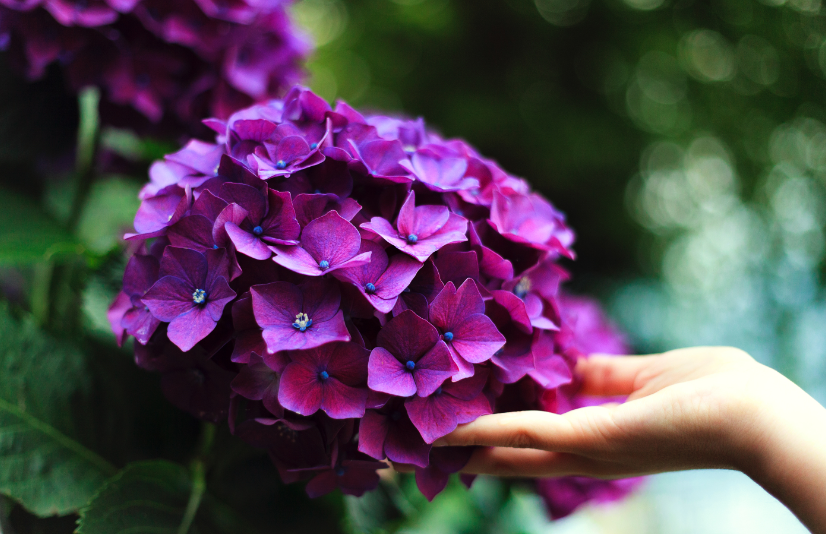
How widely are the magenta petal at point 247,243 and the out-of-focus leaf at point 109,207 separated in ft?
1.61

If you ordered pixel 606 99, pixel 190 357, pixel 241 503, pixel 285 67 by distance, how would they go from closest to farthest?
pixel 190 357
pixel 241 503
pixel 285 67
pixel 606 99

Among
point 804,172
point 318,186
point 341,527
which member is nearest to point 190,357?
point 318,186

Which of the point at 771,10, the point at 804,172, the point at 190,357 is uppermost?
the point at 771,10

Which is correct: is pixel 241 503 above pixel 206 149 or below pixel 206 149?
below

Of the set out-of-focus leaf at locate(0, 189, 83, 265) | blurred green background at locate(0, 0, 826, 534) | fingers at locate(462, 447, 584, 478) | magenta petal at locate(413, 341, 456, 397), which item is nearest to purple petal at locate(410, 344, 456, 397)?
magenta petal at locate(413, 341, 456, 397)

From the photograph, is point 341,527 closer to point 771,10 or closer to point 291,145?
point 291,145

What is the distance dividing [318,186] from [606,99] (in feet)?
5.55

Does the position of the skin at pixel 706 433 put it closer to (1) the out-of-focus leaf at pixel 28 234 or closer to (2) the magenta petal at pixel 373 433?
(2) the magenta petal at pixel 373 433

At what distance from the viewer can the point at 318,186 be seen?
417 millimetres

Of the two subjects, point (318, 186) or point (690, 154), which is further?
point (690, 154)

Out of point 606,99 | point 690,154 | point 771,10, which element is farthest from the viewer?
point 606,99

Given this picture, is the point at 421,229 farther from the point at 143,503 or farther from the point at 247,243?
the point at 143,503

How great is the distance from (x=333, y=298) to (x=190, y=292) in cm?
11

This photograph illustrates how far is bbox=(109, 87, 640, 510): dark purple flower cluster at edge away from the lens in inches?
14.1
